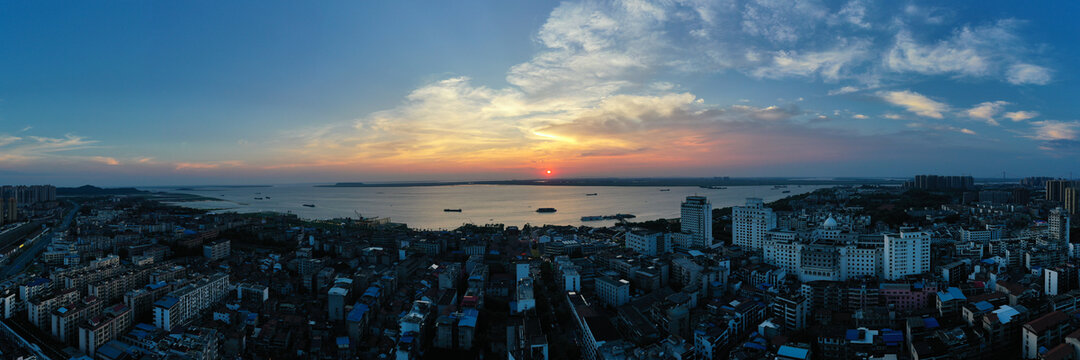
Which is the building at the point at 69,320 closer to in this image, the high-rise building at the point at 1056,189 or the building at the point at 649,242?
the building at the point at 649,242

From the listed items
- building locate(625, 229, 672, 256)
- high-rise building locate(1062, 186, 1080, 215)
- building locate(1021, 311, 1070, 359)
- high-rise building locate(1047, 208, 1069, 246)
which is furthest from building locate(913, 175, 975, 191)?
building locate(1021, 311, 1070, 359)

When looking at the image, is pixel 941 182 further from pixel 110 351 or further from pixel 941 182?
pixel 110 351

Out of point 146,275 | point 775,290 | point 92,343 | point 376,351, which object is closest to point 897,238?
point 775,290

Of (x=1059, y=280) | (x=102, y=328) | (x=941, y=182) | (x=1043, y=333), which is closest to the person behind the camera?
(x=1043, y=333)

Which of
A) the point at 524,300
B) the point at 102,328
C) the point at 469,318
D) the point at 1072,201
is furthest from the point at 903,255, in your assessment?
the point at 1072,201

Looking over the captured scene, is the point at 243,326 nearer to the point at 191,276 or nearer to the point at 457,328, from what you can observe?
the point at 457,328

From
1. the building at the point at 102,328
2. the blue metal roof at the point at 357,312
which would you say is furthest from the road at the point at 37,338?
the blue metal roof at the point at 357,312

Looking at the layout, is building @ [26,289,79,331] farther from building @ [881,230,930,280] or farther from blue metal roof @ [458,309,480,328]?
building @ [881,230,930,280]
